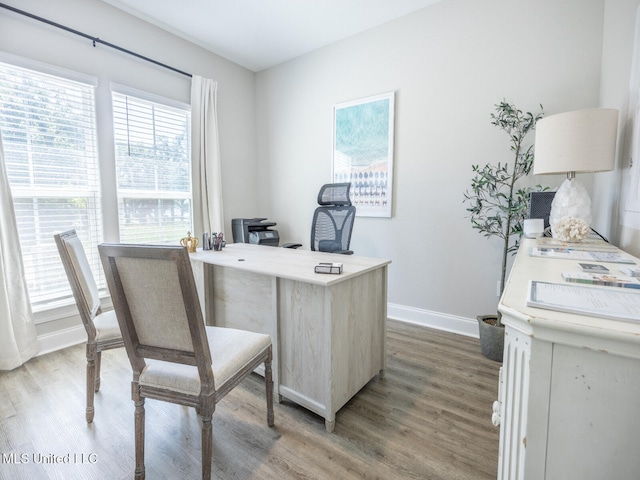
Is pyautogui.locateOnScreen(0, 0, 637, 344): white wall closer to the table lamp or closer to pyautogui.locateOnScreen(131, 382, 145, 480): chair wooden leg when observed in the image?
the table lamp

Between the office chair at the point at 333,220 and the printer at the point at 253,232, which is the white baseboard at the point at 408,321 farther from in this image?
the printer at the point at 253,232

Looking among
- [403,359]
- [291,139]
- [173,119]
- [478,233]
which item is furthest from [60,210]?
[478,233]

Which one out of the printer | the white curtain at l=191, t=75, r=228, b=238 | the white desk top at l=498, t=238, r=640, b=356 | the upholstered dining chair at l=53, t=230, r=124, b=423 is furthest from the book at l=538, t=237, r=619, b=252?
the white curtain at l=191, t=75, r=228, b=238

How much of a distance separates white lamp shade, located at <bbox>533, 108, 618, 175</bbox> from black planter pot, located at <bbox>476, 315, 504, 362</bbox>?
47.6 inches

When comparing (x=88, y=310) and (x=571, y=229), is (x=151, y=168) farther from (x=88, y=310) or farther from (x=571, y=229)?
(x=571, y=229)

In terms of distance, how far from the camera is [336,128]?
3.36 m

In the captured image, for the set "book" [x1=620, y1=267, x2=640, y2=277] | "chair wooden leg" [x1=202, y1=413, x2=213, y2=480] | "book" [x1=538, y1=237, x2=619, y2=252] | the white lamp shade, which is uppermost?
the white lamp shade

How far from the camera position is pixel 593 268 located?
3.24 feet

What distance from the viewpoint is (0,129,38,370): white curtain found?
2.10 m

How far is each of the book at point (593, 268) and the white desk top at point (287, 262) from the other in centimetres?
92

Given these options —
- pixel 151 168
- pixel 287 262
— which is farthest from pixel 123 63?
pixel 287 262

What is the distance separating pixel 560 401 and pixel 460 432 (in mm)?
1183

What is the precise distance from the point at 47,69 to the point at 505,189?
12.2ft

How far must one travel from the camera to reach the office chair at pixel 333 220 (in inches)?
110
